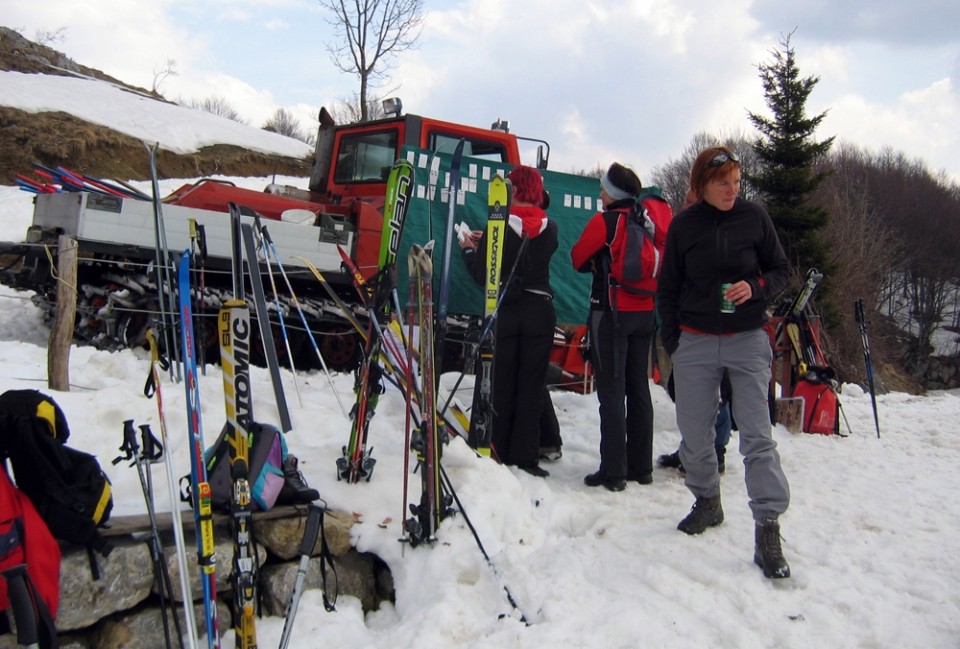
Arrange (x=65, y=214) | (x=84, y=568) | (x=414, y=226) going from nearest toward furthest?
(x=84, y=568)
(x=65, y=214)
(x=414, y=226)

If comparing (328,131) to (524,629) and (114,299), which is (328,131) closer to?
(114,299)

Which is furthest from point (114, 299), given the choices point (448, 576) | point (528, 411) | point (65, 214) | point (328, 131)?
point (448, 576)

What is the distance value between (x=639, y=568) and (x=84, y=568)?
6.45 ft

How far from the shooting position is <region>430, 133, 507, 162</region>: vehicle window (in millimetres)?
7191

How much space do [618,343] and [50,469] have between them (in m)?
2.60

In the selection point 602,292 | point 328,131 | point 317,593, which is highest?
point 328,131

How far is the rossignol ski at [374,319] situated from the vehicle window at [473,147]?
3.84 metres

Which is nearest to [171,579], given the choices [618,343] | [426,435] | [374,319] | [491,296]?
[426,435]

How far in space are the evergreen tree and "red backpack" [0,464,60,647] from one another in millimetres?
19264

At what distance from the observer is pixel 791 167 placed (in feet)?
66.4

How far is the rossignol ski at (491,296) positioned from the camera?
Result: 3.72 metres

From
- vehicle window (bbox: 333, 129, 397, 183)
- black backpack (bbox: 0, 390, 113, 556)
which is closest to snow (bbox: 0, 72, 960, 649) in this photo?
black backpack (bbox: 0, 390, 113, 556)

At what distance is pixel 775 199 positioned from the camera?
794 inches

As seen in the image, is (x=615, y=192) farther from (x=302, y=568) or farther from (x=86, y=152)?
(x=86, y=152)
